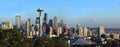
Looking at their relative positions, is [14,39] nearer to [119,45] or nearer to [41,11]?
[41,11]

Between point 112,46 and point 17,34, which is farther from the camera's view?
point 112,46

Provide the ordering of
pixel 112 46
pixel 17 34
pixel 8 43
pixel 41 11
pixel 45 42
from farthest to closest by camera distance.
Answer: pixel 112 46
pixel 41 11
pixel 45 42
pixel 17 34
pixel 8 43

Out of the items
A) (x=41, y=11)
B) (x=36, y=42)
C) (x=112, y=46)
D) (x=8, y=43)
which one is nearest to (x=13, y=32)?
(x=8, y=43)

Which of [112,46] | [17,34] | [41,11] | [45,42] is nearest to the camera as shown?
[17,34]

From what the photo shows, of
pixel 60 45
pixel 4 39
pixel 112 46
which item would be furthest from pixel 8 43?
pixel 112 46

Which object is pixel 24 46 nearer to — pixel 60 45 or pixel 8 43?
pixel 8 43

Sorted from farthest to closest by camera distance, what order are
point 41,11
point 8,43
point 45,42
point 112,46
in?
1. point 112,46
2. point 41,11
3. point 45,42
4. point 8,43

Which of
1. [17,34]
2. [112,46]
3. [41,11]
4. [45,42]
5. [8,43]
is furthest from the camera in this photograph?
[112,46]

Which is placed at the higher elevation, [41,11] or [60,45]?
[41,11]

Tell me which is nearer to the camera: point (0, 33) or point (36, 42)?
point (0, 33)
